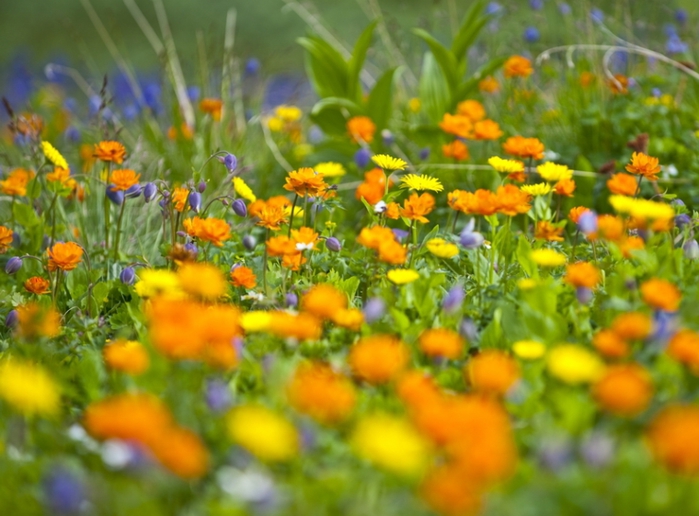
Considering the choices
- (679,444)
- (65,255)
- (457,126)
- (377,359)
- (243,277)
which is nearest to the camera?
(679,444)

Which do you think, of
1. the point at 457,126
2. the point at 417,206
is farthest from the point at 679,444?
the point at 457,126

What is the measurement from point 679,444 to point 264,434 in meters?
0.41

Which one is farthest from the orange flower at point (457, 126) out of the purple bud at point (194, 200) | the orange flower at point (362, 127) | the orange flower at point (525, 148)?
the purple bud at point (194, 200)

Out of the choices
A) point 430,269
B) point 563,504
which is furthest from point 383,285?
point 563,504

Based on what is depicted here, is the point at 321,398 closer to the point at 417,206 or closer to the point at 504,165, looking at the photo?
the point at 417,206

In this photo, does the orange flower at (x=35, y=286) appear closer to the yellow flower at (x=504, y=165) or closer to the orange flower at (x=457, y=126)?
the yellow flower at (x=504, y=165)

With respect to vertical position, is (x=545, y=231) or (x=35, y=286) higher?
(x=545, y=231)

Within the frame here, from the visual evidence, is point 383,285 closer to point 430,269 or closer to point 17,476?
point 430,269

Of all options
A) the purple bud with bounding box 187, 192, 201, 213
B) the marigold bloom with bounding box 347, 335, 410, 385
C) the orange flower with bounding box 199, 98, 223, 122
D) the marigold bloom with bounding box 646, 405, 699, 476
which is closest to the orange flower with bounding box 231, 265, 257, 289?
the purple bud with bounding box 187, 192, 201, 213

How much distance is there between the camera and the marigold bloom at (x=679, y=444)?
758 mm

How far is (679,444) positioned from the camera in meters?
0.76

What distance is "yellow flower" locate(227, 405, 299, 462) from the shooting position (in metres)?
0.79

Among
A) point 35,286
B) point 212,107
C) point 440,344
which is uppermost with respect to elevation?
point 440,344

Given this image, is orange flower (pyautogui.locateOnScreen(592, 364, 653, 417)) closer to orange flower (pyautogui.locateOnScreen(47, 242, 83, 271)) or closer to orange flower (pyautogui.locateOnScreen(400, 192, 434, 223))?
orange flower (pyautogui.locateOnScreen(400, 192, 434, 223))
